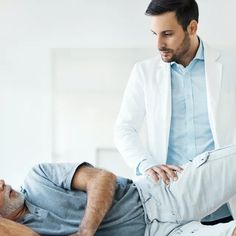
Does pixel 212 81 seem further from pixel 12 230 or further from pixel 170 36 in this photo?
pixel 12 230

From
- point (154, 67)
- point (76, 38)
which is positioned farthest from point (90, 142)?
point (154, 67)

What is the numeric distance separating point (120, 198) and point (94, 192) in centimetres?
16

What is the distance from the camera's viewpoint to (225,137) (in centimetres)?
201

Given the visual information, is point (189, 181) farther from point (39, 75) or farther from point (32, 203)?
point (39, 75)

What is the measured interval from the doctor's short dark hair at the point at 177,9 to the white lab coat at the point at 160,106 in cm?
16

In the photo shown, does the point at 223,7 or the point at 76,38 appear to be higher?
the point at 223,7

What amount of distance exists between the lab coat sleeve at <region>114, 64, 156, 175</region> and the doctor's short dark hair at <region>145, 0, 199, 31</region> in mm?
302

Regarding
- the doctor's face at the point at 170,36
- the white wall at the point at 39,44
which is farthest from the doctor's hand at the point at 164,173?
the white wall at the point at 39,44

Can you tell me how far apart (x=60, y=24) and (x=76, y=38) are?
0.49 feet

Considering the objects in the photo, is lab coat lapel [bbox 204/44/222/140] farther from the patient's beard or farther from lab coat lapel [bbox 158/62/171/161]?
the patient's beard

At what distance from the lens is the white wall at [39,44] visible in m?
3.07

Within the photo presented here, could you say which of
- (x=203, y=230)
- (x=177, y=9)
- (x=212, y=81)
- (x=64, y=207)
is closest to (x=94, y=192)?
(x=64, y=207)

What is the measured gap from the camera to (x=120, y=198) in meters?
1.79

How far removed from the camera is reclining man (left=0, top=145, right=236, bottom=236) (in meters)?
1.69
